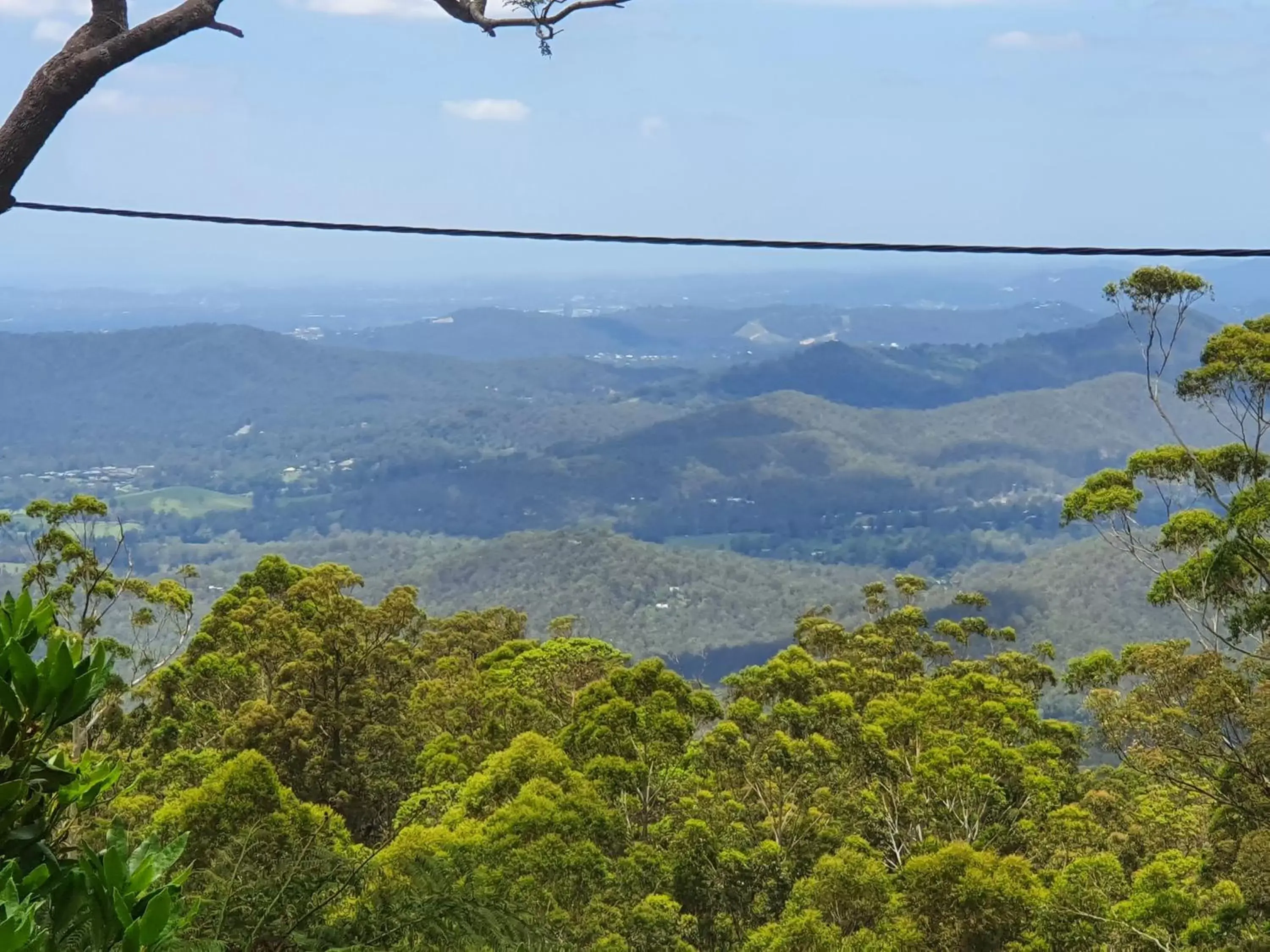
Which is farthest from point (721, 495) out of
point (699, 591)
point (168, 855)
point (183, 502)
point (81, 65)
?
point (168, 855)

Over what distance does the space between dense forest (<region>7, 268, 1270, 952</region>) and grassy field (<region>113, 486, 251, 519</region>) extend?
6053 inches

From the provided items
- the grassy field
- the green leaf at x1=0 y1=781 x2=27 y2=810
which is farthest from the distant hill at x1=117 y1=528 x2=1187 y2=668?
the green leaf at x1=0 y1=781 x2=27 y2=810

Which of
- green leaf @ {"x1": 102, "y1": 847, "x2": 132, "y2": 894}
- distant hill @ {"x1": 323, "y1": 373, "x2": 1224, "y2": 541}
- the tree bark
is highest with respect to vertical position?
the tree bark

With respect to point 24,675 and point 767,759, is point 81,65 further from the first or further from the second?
point 767,759

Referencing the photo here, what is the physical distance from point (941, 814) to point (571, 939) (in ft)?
26.4

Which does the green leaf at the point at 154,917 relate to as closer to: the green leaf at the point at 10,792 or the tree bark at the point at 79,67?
the green leaf at the point at 10,792

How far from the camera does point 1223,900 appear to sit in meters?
10.6

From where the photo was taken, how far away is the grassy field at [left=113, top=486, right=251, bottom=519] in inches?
6353

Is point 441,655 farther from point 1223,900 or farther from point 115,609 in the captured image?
point 115,609

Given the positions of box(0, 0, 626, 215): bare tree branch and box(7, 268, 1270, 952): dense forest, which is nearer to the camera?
box(0, 0, 626, 215): bare tree branch

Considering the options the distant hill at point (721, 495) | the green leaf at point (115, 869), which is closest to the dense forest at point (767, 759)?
the green leaf at point (115, 869)

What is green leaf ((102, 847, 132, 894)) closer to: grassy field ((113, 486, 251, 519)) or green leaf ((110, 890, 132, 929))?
green leaf ((110, 890, 132, 929))

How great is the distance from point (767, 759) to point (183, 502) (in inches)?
6670

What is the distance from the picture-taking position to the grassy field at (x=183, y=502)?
161 meters
